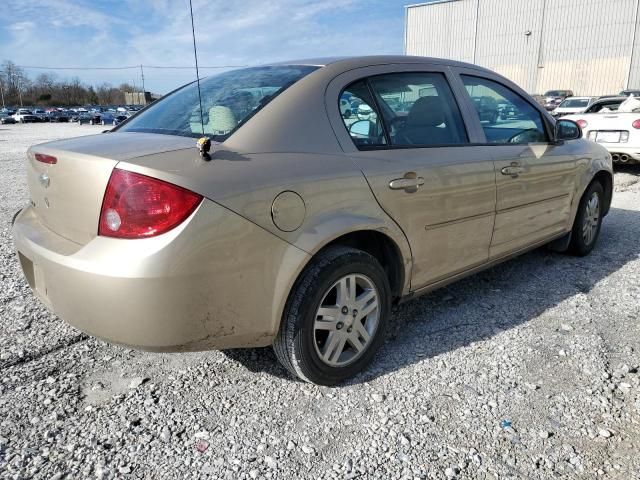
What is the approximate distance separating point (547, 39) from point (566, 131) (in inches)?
1693

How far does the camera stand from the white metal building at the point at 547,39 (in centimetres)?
3812

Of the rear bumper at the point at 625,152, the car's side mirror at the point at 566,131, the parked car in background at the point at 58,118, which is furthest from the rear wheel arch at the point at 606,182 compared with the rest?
the parked car in background at the point at 58,118

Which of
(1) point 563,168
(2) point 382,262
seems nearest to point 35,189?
(2) point 382,262

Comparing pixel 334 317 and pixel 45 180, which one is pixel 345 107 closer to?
pixel 334 317

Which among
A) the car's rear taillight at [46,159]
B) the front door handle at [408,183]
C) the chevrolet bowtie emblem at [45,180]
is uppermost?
the car's rear taillight at [46,159]

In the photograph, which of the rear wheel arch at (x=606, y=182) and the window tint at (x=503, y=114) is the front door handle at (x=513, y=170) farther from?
the rear wheel arch at (x=606, y=182)

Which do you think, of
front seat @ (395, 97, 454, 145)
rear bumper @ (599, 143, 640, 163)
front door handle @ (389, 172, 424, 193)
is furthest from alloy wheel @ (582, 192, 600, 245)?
rear bumper @ (599, 143, 640, 163)

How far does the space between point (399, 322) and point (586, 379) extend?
1.13 metres

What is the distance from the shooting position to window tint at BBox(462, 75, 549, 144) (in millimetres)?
3402

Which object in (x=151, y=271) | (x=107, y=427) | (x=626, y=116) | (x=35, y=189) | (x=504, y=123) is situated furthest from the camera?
(x=626, y=116)

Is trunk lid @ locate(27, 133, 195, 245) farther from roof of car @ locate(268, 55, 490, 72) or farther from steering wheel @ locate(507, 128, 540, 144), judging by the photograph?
steering wheel @ locate(507, 128, 540, 144)

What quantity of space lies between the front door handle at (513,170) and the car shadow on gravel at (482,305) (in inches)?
37.1

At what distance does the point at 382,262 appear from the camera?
2842mm

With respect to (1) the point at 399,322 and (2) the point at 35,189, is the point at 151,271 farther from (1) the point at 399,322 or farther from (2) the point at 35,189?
(1) the point at 399,322
